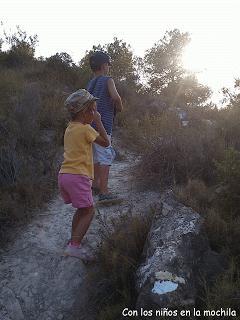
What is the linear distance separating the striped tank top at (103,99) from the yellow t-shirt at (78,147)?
3.95ft

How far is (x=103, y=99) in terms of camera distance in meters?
5.19

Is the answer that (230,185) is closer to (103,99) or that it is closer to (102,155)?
(102,155)

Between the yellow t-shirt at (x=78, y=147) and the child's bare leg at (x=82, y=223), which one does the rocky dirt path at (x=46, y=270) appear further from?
the yellow t-shirt at (x=78, y=147)

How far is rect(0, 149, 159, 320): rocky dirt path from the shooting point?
3709mm

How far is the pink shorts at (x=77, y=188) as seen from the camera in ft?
13.0

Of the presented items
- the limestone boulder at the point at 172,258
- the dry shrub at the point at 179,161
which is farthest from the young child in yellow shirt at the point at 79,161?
the dry shrub at the point at 179,161

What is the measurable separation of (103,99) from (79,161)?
1410 mm

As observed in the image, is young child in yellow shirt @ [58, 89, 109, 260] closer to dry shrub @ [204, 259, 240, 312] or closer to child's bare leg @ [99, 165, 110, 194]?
child's bare leg @ [99, 165, 110, 194]

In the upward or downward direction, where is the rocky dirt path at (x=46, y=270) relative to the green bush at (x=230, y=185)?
downward

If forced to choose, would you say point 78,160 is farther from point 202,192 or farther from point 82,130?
point 202,192

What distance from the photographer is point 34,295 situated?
3.84 metres

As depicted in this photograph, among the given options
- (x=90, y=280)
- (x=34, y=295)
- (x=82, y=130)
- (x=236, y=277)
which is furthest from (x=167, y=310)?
(x=82, y=130)

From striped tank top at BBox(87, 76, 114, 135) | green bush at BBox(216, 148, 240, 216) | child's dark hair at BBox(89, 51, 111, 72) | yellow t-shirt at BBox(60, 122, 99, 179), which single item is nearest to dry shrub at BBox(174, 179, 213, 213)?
green bush at BBox(216, 148, 240, 216)

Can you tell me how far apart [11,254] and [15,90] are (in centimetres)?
560
